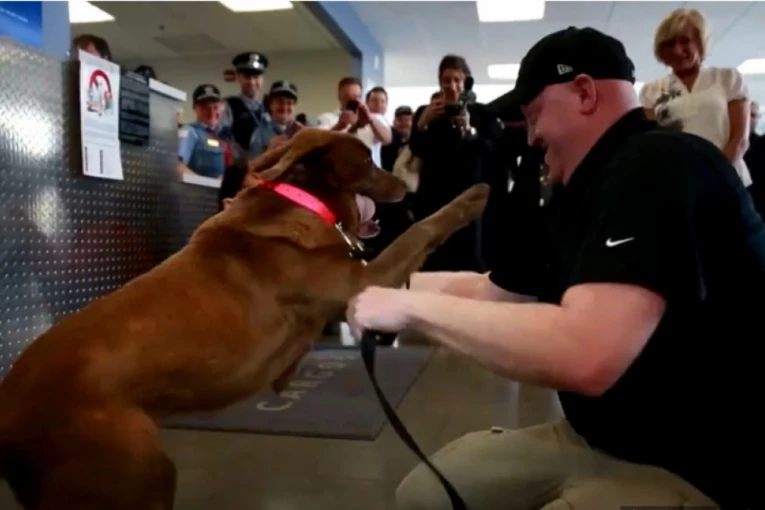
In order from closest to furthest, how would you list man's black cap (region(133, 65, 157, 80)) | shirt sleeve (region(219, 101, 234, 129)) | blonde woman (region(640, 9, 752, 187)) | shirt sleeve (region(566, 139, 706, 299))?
shirt sleeve (region(566, 139, 706, 299))
blonde woman (region(640, 9, 752, 187))
man's black cap (region(133, 65, 157, 80))
shirt sleeve (region(219, 101, 234, 129))

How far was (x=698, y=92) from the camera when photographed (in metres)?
3.66

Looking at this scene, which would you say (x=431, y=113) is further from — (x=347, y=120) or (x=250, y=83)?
(x=250, y=83)

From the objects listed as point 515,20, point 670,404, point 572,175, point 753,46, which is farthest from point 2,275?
point 753,46

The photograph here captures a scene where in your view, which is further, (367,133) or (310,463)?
(367,133)

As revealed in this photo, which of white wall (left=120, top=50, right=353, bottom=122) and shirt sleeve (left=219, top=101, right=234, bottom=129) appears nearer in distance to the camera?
shirt sleeve (left=219, top=101, right=234, bottom=129)

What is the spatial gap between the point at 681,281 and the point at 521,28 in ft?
30.7

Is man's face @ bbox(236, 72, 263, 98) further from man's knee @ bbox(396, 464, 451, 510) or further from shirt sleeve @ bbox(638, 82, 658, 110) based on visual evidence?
man's knee @ bbox(396, 464, 451, 510)

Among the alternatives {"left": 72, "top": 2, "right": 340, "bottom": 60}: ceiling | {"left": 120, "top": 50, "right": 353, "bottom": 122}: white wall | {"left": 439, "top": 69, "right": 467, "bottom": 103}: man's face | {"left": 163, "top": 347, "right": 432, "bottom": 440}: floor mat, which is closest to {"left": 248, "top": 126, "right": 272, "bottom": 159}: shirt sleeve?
{"left": 439, "top": 69, "right": 467, "bottom": 103}: man's face

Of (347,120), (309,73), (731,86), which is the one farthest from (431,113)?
(309,73)

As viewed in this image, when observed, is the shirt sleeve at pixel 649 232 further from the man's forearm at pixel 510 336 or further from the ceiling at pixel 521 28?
the ceiling at pixel 521 28

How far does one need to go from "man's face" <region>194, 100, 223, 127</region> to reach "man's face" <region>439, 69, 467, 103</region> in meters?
1.60

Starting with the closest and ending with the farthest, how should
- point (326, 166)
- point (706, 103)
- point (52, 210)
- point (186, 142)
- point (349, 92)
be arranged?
point (326, 166) → point (52, 210) → point (706, 103) → point (186, 142) → point (349, 92)

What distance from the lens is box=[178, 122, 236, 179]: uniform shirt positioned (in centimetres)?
477

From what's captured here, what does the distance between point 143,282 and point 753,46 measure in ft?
36.8
